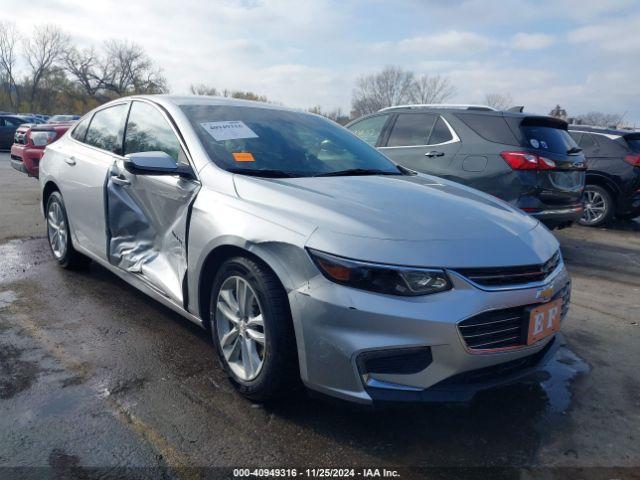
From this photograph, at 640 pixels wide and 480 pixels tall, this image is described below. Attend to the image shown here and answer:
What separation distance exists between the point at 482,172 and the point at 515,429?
3.73 metres

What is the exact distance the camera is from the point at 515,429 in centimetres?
254

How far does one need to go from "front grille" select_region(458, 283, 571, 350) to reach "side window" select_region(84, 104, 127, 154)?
115 inches

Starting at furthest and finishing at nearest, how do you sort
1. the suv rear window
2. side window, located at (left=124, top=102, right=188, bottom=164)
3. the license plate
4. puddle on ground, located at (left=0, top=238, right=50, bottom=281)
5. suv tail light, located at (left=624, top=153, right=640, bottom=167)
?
the suv rear window → suv tail light, located at (left=624, top=153, right=640, bottom=167) → puddle on ground, located at (left=0, top=238, right=50, bottom=281) → side window, located at (left=124, top=102, right=188, bottom=164) → the license plate

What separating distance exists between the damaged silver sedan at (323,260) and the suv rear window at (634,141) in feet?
21.9

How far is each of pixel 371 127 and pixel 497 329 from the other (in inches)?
206

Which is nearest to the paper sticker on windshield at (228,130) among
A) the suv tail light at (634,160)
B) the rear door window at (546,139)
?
the rear door window at (546,139)

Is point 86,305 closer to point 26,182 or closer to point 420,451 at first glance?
point 420,451

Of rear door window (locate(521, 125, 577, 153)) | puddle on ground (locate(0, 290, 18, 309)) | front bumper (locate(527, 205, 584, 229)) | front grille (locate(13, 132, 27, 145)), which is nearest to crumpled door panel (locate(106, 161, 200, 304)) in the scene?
puddle on ground (locate(0, 290, 18, 309))

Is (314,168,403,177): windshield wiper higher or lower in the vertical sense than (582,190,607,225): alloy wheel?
higher

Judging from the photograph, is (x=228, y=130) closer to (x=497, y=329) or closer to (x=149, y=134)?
(x=149, y=134)

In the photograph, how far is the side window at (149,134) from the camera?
3.32 meters

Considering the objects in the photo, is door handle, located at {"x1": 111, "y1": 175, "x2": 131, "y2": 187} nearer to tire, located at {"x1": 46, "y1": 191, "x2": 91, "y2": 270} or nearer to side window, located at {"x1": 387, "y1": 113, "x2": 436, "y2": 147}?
tire, located at {"x1": 46, "y1": 191, "x2": 91, "y2": 270}

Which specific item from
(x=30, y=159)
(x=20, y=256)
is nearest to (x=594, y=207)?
(x=20, y=256)

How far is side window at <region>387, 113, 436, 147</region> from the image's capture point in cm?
639
